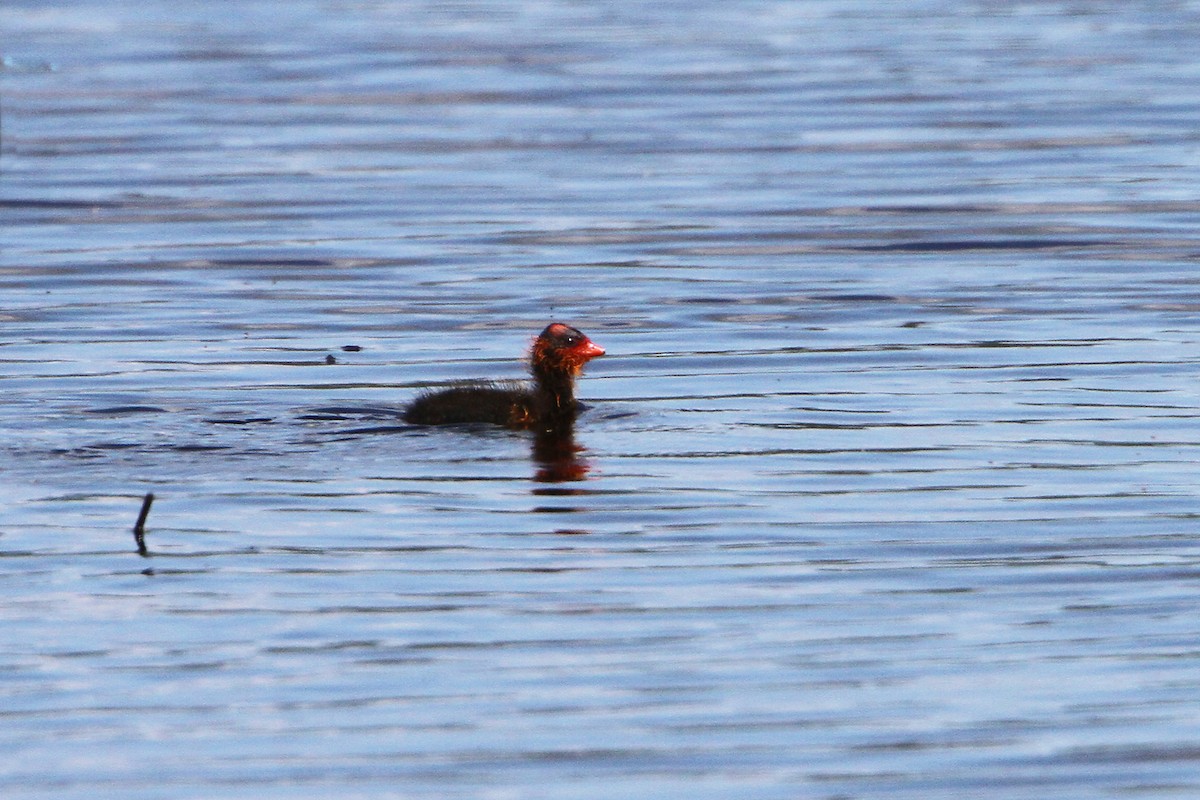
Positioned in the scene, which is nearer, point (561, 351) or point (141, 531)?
point (141, 531)

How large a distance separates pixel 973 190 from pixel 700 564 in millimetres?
11047

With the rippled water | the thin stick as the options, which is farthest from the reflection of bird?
the thin stick

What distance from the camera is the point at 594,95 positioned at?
2581cm

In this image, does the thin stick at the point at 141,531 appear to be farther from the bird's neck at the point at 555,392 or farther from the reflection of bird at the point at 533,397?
the bird's neck at the point at 555,392

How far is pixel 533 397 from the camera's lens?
463 inches

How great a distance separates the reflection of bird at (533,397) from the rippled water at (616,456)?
16 cm

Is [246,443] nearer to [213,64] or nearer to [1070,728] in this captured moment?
[1070,728]

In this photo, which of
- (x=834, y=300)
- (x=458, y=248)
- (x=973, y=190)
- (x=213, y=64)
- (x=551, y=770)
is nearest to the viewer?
(x=551, y=770)

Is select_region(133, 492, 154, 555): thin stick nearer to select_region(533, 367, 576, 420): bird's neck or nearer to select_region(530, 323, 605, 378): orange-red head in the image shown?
select_region(533, 367, 576, 420): bird's neck

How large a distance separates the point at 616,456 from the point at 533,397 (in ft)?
2.93

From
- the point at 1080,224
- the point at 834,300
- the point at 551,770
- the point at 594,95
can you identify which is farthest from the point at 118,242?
the point at 551,770

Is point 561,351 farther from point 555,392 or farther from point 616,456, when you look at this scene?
point 616,456

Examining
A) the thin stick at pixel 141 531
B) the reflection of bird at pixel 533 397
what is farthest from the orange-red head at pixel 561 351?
the thin stick at pixel 141 531

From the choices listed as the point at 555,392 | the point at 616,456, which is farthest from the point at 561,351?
the point at 616,456
